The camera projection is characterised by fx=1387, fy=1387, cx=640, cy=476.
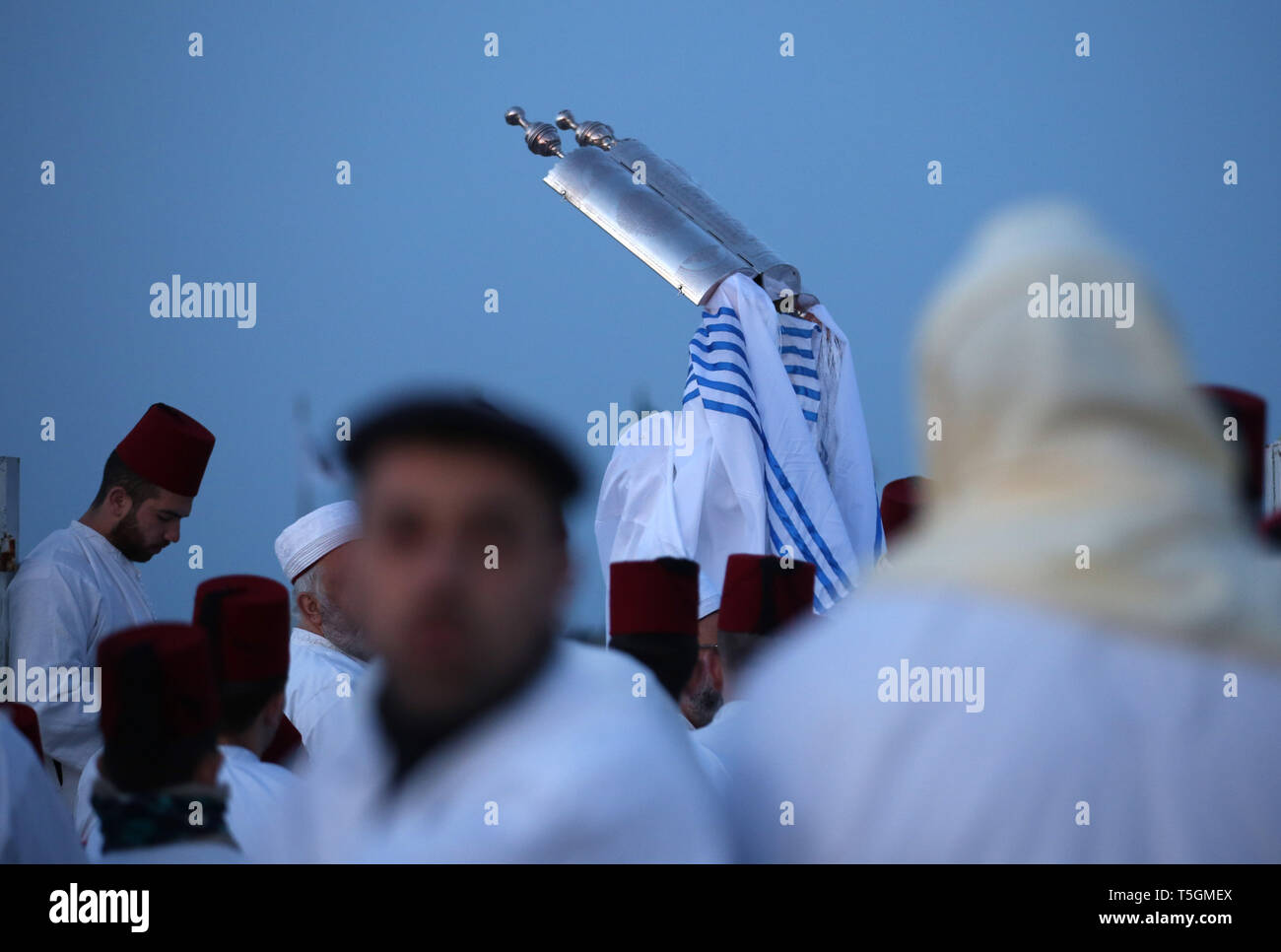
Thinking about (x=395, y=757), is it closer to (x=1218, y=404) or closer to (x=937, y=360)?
(x=937, y=360)

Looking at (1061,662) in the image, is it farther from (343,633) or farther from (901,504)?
(343,633)

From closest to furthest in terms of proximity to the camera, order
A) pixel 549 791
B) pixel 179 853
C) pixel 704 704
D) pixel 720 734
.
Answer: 1. pixel 549 791
2. pixel 179 853
3. pixel 720 734
4. pixel 704 704

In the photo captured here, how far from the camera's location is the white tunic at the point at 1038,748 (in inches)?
57.5

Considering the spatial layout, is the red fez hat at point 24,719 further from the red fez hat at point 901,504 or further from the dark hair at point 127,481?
the red fez hat at point 901,504

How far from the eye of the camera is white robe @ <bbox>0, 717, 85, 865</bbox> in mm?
2355

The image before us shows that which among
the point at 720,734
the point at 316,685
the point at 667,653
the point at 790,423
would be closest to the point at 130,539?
the point at 316,685

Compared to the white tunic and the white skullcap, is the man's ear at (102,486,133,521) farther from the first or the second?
the white tunic

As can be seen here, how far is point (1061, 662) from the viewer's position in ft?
4.82

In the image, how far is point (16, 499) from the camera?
551 cm

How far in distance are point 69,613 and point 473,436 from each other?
160 inches

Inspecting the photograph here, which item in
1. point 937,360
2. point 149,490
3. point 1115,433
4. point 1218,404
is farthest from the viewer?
point 149,490

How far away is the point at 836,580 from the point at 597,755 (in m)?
4.23

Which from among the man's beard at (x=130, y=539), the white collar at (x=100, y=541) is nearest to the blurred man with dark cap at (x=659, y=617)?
the man's beard at (x=130, y=539)
